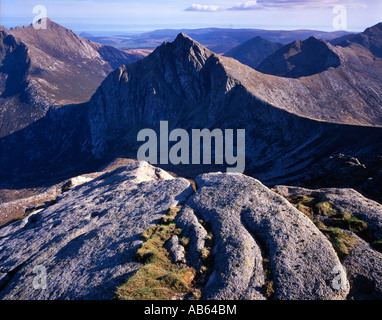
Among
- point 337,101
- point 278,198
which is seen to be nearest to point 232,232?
point 278,198

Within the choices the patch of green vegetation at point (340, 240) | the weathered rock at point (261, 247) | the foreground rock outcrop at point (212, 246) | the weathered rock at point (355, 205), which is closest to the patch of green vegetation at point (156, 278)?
the foreground rock outcrop at point (212, 246)

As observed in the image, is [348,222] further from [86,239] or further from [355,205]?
[86,239]

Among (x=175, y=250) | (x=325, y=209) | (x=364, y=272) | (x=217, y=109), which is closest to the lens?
(x=364, y=272)

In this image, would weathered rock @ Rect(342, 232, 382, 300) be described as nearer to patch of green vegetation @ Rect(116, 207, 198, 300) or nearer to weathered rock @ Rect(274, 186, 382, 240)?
weathered rock @ Rect(274, 186, 382, 240)

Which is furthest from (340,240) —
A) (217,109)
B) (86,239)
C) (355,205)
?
(217,109)

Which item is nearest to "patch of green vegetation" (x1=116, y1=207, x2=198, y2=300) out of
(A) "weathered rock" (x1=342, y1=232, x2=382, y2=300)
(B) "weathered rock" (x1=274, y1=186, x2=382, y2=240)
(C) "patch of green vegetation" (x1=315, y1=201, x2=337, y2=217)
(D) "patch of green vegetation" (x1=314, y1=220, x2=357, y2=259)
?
(A) "weathered rock" (x1=342, y1=232, x2=382, y2=300)
